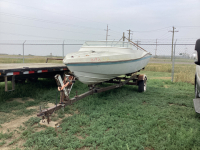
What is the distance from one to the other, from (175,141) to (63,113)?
2.65 m

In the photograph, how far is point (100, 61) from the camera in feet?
14.5

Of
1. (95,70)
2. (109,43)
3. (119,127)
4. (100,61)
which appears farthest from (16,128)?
(109,43)

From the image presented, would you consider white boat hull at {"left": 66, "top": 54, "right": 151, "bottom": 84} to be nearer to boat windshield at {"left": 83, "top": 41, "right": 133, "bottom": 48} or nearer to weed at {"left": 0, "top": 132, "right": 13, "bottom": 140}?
boat windshield at {"left": 83, "top": 41, "right": 133, "bottom": 48}

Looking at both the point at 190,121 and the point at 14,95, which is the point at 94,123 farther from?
the point at 14,95

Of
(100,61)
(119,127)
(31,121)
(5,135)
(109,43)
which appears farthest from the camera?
(109,43)

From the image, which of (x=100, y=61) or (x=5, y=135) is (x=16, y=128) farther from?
(x=100, y=61)

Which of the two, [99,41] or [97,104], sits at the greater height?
[99,41]

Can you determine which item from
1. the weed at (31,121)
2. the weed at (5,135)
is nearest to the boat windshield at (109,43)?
the weed at (31,121)

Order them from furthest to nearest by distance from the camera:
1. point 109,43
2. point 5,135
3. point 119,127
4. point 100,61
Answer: point 109,43, point 100,61, point 119,127, point 5,135

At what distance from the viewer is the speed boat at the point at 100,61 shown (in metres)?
4.34

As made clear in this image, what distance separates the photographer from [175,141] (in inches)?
108

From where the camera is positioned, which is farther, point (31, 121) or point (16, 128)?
point (31, 121)

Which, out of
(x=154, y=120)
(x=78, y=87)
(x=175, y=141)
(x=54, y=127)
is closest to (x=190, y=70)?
(x=78, y=87)

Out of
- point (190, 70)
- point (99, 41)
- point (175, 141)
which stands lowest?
point (175, 141)
